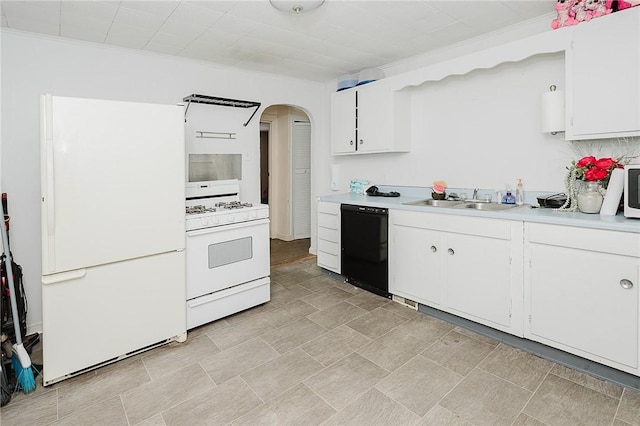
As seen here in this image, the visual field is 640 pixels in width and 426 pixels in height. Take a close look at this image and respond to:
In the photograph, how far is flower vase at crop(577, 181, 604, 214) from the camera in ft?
7.73

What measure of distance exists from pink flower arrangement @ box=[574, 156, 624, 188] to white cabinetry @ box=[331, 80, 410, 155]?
173cm

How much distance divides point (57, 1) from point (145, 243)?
1713mm

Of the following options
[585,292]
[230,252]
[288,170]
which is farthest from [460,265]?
[288,170]

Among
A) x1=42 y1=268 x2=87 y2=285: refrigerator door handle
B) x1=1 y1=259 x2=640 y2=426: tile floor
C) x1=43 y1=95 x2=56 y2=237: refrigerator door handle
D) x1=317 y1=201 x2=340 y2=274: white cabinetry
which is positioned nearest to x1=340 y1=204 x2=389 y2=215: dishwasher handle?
x1=317 y1=201 x2=340 y2=274: white cabinetry

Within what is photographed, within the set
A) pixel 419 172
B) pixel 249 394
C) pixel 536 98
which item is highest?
pixel 536 98

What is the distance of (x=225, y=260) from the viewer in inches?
119

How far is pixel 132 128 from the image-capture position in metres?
2.38

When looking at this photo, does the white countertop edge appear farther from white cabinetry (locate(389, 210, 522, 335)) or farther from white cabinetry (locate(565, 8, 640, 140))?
white cabinetry (locate(565, 8, 640, 140))

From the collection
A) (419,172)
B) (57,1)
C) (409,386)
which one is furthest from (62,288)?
(419,172)

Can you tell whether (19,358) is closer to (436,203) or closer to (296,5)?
(296,5)

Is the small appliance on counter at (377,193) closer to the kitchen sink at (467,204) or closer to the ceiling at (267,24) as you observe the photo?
the kitchen sink at (467,204)

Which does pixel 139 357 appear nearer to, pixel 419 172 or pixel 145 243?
pixel 145 243

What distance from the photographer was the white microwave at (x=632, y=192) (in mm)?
2109

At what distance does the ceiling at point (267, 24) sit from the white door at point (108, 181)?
2.53 feet
